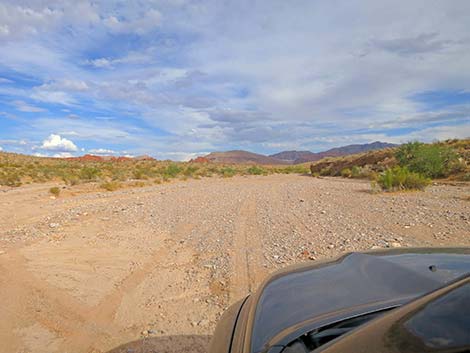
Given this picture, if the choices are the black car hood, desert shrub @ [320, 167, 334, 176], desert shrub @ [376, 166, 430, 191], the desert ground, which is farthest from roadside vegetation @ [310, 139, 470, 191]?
the black car hood

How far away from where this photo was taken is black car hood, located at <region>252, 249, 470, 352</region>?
6.02 ft

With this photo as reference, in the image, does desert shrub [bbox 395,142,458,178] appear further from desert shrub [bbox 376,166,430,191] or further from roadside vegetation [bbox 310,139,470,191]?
desert shrub [bbox 376,166,430,191]

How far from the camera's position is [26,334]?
4.29 meters

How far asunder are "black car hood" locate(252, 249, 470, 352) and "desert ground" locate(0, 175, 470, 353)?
198cm

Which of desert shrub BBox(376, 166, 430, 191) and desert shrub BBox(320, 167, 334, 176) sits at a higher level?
desert shrub BBox(320, 167, 334, 176)

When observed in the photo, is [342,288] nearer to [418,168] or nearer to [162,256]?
[162,256]

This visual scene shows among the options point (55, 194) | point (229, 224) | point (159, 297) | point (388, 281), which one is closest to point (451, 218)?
point (229, 224)

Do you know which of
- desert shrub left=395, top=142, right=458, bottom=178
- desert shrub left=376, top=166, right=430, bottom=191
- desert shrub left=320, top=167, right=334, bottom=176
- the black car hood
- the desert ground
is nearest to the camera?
the black car hood

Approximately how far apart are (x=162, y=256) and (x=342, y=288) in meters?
5.30

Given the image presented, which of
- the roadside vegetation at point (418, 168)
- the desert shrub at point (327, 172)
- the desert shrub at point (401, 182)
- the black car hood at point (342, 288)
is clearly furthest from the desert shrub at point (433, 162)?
the black car hood at point (342, 288)

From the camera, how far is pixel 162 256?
7.01 metres

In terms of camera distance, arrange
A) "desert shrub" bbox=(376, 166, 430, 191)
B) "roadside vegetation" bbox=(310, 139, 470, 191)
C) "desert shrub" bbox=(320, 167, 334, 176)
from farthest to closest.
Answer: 1. "desert shrub" bbox=(320, 167, 334, 176)
2. "roadside vegetation" bbox=(310, 139, 470, 191)
3. "desert shrub" bbox=(376, 166, 430, 191)

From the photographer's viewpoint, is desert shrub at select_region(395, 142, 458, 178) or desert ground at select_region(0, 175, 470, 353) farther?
desert shrub at select_region(395, 142, 458, 178)

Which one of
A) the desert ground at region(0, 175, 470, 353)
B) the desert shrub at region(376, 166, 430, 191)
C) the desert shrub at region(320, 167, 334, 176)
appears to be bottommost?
the desert ground at region(0, 175, 470, 353)
